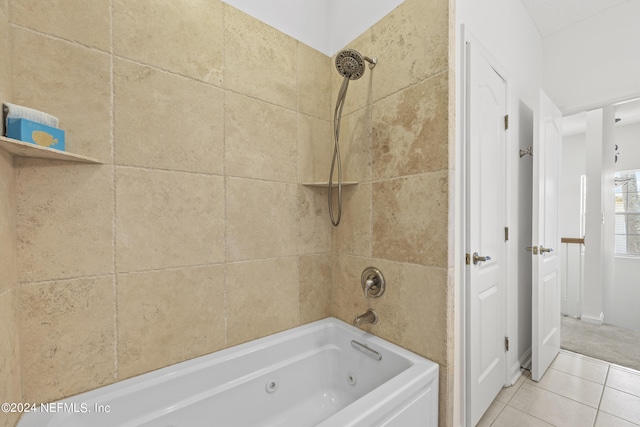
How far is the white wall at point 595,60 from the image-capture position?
202 cm

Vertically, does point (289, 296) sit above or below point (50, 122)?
below

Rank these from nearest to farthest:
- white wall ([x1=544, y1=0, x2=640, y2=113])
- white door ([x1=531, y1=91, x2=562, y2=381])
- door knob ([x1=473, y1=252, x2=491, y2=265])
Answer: door knob ([x1=473, y1=252, x2=491, y2=265]) < white door ([x1=531, y1=91, x2=562, y2=381]) < white wall ([x1=544, y1=0, x2=640, y2=113])

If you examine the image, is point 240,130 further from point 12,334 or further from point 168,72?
point 12,334

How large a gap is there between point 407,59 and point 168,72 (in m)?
1.16

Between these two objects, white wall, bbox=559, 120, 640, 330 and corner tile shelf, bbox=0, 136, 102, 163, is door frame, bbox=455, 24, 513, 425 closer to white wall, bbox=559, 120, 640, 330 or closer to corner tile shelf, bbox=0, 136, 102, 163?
corner tile shelf, bbox=0, 136, 102, 163

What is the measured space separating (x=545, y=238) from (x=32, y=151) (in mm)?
2997

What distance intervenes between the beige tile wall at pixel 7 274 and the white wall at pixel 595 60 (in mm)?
3676

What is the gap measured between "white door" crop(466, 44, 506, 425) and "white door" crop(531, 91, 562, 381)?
1.15 feet

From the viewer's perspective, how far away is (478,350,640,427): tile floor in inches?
60.9

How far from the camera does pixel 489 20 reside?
1591 millimetres

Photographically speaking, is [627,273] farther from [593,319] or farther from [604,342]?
[604,342]

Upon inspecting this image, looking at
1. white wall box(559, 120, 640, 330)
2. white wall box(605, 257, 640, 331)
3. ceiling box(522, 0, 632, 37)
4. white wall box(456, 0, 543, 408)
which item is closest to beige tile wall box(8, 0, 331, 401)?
white wall box(456, 0, 543, 408)

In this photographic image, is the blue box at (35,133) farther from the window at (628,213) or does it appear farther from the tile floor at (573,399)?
the window at (628,213)

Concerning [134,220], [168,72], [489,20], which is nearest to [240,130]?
[168,72]
